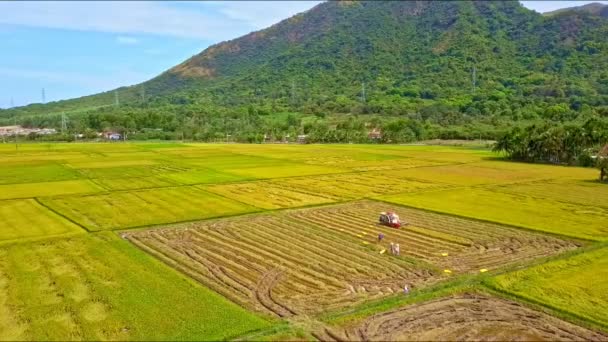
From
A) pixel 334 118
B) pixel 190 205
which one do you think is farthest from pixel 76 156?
pixel 334 118

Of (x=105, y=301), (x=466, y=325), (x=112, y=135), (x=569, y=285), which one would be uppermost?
(x=112, y=135)

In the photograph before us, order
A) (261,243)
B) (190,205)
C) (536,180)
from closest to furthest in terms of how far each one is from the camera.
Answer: (261,243) < (190,205) < (536,180)

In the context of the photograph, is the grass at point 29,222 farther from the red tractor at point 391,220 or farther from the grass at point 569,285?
the grass at point 569,285

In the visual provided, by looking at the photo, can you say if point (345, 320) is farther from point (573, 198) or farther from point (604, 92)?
point (604, 92)

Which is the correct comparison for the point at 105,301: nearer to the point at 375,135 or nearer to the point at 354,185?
the point at 354,185

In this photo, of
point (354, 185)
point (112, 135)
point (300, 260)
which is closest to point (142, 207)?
point (300, 260)

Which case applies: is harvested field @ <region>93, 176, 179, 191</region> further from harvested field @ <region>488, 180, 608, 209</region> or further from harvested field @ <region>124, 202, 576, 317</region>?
harvested field @ <region>488, 180, 608, 209</region>
